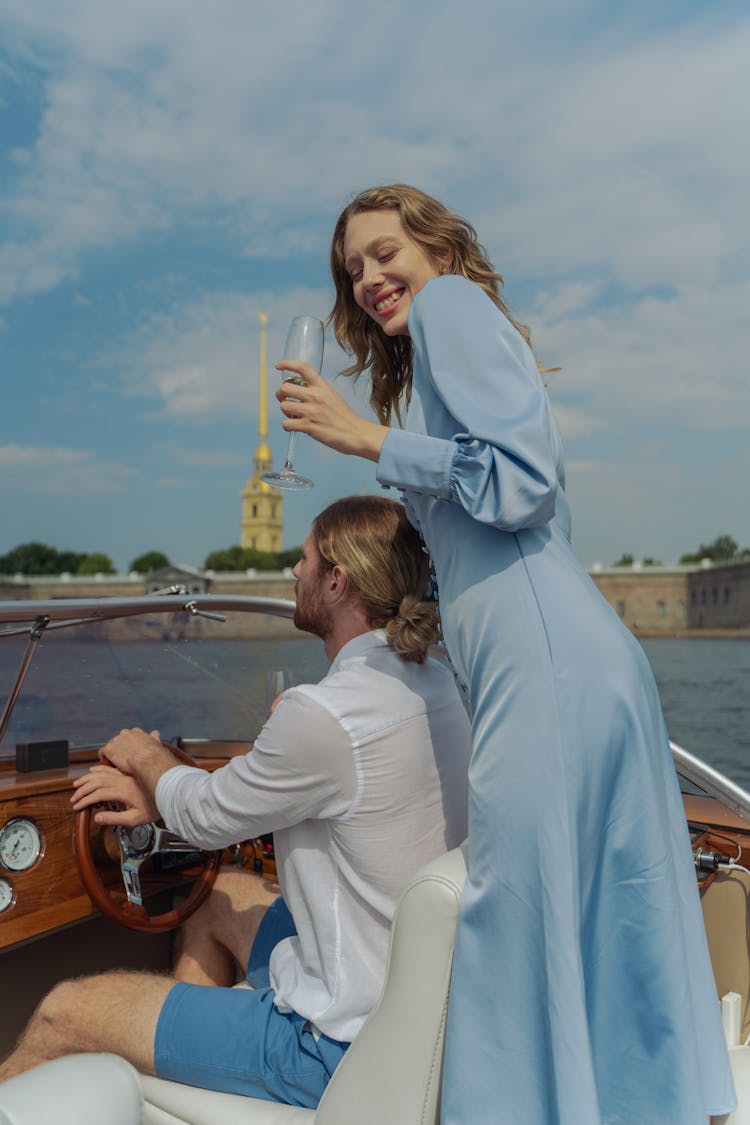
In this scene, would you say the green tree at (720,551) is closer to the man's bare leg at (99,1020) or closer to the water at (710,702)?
the water at (710,702)

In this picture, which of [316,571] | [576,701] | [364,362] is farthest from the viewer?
[364,362]

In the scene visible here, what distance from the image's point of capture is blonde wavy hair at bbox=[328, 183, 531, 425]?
1583 millimetres

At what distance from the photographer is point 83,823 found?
189cm

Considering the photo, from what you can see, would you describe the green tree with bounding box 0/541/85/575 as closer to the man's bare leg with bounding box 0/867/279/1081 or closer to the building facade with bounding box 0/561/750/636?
the building facade with bounding box 0/561/750/636

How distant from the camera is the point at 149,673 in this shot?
8.93 feet

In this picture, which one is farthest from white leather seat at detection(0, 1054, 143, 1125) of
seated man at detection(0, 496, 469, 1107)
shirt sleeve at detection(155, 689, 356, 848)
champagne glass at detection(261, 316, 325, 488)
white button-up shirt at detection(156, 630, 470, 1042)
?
champagne glass at detection(261, 316, 325, 488)

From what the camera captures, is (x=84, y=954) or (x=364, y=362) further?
(x=84, y=954)

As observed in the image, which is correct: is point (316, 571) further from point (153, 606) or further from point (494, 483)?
point (153, 606)

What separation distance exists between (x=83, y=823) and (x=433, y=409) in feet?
3.38

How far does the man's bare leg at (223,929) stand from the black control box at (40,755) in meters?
0.48

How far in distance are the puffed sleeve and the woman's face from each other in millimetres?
139

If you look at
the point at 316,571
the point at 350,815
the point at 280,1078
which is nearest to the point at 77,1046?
the point at 280,1078

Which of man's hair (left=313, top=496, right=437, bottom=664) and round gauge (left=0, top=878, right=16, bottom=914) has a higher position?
man's hair (left=313, top=496, right=437, bottom=664)

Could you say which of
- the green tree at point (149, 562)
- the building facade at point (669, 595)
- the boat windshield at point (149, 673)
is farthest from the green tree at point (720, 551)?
the boat windshield at point (149, 673)
